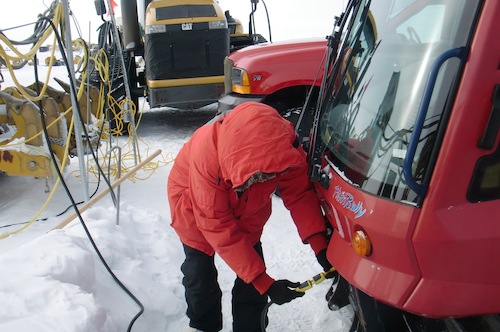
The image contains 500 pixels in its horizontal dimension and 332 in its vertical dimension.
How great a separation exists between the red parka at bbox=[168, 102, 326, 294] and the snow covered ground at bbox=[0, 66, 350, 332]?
2.21 feet

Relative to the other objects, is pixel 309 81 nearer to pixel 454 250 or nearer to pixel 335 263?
pixel 335 263

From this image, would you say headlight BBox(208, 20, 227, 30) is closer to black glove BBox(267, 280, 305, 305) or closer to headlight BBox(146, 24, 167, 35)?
headlight BBox(146, 24, 167, 35)

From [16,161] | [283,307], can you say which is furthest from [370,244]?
[16,161]

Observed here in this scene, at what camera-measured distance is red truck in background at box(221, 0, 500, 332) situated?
3.91 feet

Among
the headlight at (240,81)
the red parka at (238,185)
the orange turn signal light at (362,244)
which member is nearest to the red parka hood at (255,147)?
the red parka at (238,185)

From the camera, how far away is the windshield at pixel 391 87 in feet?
4.13

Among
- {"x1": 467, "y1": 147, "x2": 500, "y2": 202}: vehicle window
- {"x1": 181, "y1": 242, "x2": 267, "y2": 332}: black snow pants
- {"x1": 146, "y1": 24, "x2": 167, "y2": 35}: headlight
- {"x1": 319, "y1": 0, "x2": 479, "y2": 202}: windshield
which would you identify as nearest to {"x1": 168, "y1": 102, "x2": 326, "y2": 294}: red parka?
{"x1": 181, "y1": 242, "x2": 267, "y2": 332}: black snow pants

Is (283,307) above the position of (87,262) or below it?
below

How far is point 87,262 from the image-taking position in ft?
8.46

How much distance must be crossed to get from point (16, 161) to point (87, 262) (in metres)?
2.10

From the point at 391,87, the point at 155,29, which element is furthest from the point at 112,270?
the point at 155,29

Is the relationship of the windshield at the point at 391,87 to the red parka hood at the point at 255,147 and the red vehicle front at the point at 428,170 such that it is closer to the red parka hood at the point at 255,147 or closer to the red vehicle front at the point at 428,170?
the red vehicle front at the point at 428,170

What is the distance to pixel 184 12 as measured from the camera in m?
6.95

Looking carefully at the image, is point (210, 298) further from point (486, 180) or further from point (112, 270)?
Answer: point (486, 180)
